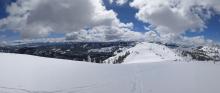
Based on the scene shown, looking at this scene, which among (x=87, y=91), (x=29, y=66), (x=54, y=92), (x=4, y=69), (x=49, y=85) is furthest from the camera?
(x=29, y=66)

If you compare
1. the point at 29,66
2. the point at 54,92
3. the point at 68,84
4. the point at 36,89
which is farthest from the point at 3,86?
the point at 29,66

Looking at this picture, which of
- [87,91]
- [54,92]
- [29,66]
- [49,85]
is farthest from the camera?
[29,66]

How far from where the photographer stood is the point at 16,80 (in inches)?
679

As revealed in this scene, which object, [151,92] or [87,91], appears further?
[151,92]

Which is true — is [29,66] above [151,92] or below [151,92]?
above

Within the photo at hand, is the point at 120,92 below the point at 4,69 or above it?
below

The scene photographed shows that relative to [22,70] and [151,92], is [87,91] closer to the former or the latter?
[151,92]

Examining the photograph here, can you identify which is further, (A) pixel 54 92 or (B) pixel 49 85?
(B) pixel 49 85

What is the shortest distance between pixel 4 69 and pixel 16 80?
11.5 feet

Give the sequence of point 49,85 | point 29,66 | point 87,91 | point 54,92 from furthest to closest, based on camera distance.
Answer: point 29,66 < point 49,85 < point 87,91 < point 54,92

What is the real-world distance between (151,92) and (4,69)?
11614mm

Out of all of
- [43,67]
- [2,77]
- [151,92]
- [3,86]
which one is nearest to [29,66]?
[43,67]

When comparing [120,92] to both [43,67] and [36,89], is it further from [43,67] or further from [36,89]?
[43,67]

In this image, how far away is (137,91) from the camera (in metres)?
17.1
